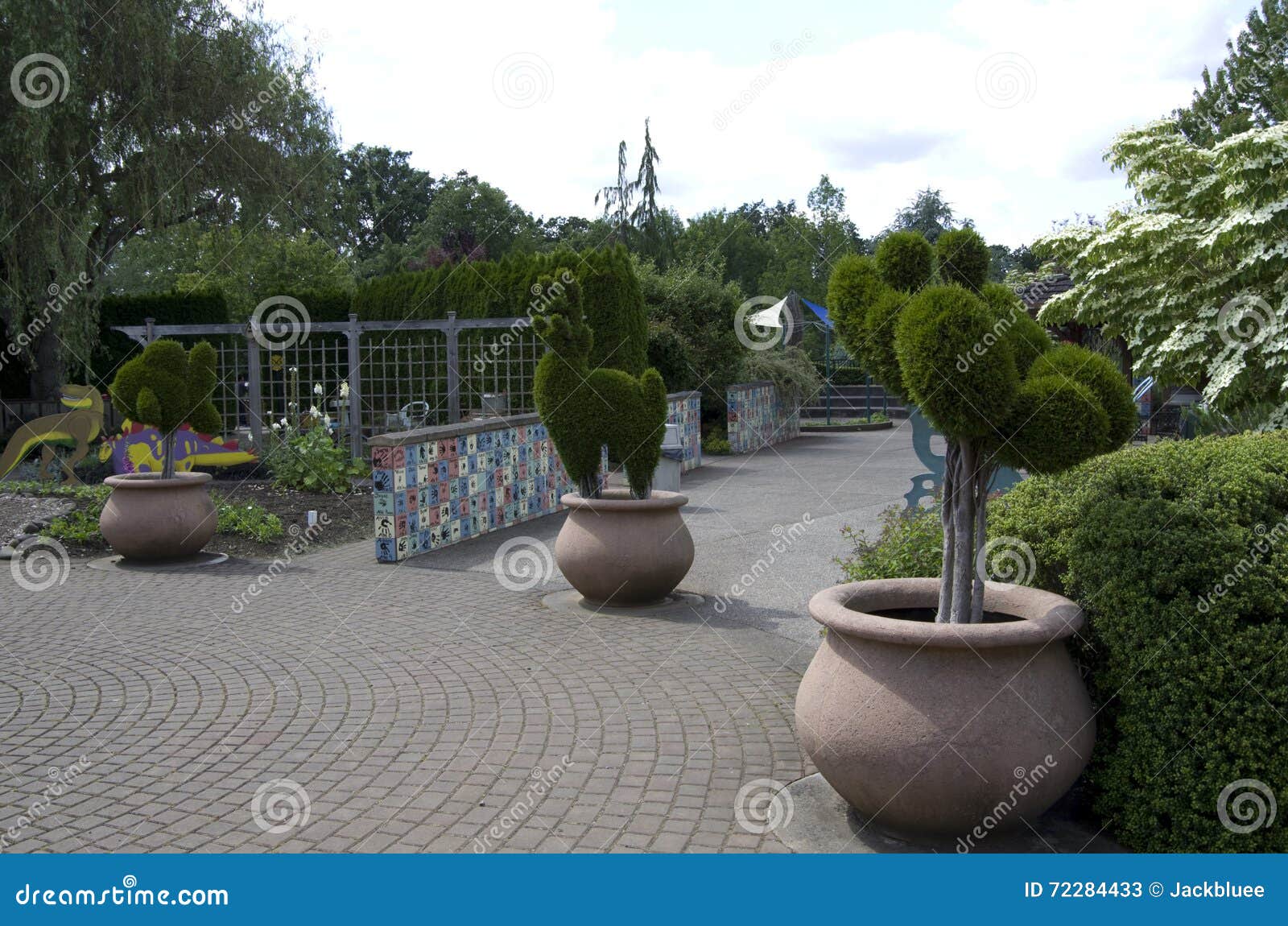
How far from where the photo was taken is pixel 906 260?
4355 mm

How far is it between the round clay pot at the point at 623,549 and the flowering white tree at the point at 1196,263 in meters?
4.92

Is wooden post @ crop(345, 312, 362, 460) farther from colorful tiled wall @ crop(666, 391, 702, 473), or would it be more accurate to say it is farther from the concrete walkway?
the concrete walkway

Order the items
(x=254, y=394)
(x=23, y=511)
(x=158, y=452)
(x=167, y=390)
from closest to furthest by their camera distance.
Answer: (x=167, y=390), (x=23, y=511), (x=158, y=452), (x=254, y=394)

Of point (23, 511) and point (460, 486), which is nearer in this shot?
point (460, 486)

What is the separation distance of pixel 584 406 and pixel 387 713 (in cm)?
314

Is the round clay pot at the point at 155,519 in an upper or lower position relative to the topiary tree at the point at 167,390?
lower

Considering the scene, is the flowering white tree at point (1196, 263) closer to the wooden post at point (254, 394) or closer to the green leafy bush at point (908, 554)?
the green leafy bush at point (908, 554)

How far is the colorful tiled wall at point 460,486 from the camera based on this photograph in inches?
387

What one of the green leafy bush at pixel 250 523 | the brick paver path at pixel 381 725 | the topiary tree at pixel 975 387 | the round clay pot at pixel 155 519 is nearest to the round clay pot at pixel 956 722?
the topiary tree at pixel 975 387

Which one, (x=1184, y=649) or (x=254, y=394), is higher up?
(x=254, y=394)

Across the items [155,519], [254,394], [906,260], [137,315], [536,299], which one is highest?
[536,299]

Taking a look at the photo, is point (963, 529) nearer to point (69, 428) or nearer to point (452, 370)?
point (452, 370)

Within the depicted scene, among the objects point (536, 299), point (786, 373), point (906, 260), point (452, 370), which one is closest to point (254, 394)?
point (452, 370)

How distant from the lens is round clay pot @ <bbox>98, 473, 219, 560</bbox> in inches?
376
